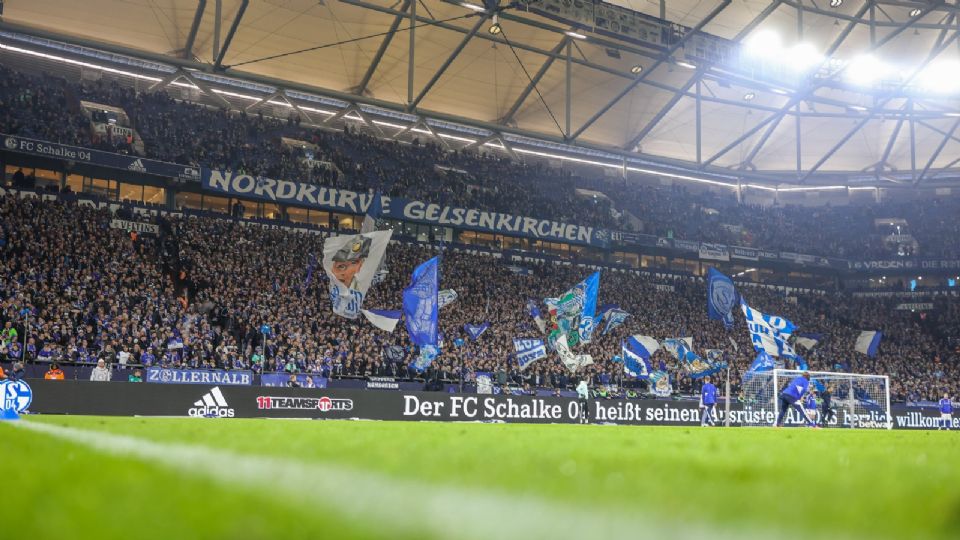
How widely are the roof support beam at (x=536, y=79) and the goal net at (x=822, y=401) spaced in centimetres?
1900

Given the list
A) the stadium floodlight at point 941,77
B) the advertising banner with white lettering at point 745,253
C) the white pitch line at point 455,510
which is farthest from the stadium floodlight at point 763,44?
the white pitch line at point 455,510

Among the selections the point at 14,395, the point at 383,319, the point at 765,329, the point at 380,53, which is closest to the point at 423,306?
the point at 383,319

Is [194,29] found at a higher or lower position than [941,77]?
lower

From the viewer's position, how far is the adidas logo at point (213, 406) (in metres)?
24.2

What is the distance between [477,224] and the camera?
46062 mm

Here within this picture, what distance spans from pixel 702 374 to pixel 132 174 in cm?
2899

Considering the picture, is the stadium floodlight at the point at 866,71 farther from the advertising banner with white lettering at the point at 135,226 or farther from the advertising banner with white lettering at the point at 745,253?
the advertising banner with white lettering at the point at 135,226

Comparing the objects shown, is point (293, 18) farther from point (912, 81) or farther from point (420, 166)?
point (912, 81)

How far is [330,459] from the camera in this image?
4090 millimetres

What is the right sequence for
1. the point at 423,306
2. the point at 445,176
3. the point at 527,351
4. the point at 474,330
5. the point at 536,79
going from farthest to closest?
1. the point at 445,176
2. the point at 536,79
3. the point at 474,330
4. the point at 527,351
5. the point at 423,306

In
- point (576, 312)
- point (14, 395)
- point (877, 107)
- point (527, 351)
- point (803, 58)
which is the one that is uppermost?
point (803, 58)

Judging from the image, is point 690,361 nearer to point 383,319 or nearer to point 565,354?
point 565,354

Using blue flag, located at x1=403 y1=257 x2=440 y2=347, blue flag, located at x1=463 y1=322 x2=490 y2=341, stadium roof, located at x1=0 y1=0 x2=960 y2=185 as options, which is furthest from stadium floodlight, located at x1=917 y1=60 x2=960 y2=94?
blue flag, located at x1=403 y1=257 x2=440 y2=347

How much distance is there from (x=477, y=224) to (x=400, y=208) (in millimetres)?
4666
